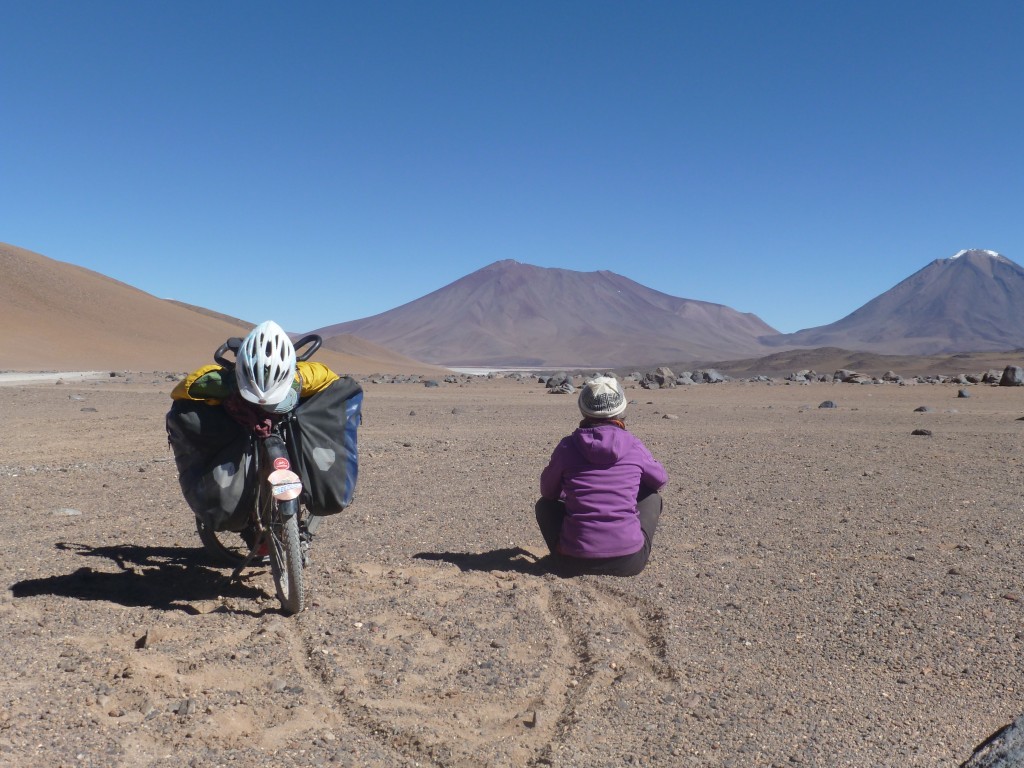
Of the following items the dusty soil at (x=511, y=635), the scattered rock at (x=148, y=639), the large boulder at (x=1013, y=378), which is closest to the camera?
the dusty soil at (x=511, y=635)

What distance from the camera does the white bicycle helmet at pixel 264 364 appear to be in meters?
4.47

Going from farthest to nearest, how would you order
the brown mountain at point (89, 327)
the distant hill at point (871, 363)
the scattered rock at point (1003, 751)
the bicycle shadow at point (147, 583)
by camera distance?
the brown mountain at point (89, 327) → the distant hill at point (871, 363) → the bicycle shadow at point (147, 583) → the scattered rock at point (1003, 751)

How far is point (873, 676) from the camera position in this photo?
400 cm

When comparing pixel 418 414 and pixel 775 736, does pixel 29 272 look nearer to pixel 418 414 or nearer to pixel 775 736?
pixel 418 414

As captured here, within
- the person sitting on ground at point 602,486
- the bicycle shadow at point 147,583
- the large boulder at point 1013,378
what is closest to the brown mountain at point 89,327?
the large boulder at point 1013,378

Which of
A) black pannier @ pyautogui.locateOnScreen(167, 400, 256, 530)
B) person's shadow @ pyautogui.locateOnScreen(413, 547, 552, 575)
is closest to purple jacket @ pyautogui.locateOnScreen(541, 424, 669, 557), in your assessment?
person's shadow @ pyautogui.locateOnScreen(413, 547, 552, 575)

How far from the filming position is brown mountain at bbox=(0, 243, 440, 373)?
217 feet

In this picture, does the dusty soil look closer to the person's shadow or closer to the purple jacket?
the person's shadow

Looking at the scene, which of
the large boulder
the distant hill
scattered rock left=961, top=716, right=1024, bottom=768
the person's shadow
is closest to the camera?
scattered rock left=961, top=716, right=1024, bottom=768

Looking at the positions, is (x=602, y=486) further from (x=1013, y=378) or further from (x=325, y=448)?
(x=1013, y=378)

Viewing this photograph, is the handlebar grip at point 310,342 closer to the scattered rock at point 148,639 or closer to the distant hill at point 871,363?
the scattered rock at point 148,639

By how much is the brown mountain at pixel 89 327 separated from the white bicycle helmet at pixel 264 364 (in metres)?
58.5

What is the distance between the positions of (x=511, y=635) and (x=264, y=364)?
1.76 metres

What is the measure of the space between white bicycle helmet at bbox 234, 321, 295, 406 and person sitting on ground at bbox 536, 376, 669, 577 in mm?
1672
